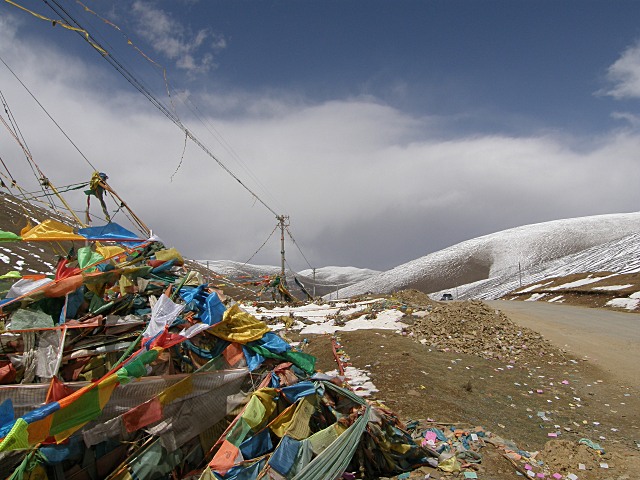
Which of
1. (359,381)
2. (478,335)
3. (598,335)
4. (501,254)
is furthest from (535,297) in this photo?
(501,254)

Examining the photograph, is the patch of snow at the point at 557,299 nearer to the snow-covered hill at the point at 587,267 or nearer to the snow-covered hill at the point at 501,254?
the snow-covered hill at the point at 587,267

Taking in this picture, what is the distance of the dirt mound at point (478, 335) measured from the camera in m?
15.4

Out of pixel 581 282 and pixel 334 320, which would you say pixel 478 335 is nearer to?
pixel 334 320

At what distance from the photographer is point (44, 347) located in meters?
5.75

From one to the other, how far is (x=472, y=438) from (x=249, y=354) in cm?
444

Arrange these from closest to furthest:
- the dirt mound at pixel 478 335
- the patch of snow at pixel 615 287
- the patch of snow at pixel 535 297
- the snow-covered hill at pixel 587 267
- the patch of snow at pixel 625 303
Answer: the dirt mound at pixel 478 335
the patch of snow at pixel 625 303
the patch of snow at pixel 615 287
the patch of snow at pixel 535 297
the snow-covered hill at pixel 587 267

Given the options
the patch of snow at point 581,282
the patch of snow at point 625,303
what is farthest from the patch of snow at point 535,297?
the patch of snow at point 625,303

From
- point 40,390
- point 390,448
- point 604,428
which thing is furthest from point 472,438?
point 40,390

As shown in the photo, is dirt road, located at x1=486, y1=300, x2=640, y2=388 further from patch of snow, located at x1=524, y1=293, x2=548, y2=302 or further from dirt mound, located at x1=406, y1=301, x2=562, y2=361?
patch of snow, located at x1=524, y1=293, x2=548, y2=302

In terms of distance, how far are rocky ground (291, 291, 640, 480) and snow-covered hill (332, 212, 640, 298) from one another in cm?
8216

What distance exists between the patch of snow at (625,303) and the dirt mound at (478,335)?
15.0m

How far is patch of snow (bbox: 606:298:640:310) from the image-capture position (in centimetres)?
2808

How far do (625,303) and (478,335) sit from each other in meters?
19.4

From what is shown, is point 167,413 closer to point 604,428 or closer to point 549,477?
point 549,477
